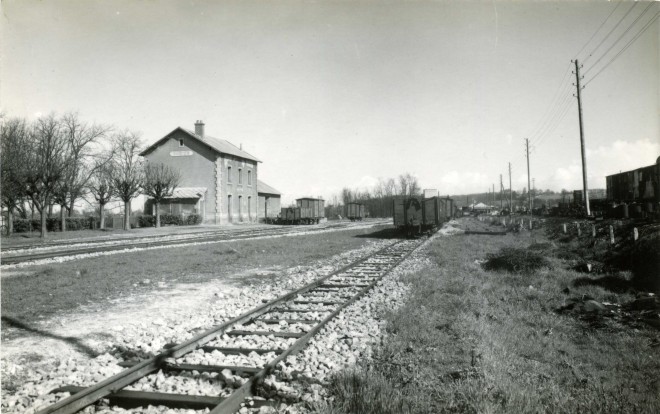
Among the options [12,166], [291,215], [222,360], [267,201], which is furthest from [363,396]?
[267,201]

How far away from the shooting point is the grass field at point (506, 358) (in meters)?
3.74

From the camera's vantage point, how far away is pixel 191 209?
143ft

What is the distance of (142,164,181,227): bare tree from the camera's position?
37125mm

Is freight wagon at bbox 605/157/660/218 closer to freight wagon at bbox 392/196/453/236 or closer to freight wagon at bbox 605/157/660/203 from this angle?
freight wagon at bbox 605/157/660/203

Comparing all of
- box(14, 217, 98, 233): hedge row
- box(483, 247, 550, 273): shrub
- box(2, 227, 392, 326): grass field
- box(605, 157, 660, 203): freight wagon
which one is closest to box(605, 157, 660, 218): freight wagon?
box(605, 157, 660, 203): freight wagon

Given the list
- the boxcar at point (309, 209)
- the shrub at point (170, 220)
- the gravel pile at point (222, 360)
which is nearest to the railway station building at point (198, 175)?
the shrub at point (170, 220)

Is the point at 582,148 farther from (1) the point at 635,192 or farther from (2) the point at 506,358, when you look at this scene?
(2) the point at 506,358

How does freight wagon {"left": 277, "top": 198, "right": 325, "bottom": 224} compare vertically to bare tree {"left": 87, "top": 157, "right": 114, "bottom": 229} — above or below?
below

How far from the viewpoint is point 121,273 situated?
1108 centimetres

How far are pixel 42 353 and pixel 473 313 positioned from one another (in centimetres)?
629

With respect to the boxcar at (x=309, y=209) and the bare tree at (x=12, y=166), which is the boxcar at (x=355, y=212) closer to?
the boxcar at (x=309, y=209)

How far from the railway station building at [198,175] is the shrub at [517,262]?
36004mm

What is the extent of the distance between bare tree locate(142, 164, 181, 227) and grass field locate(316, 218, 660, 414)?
108 ft

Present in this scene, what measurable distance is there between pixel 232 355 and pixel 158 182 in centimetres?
3473
